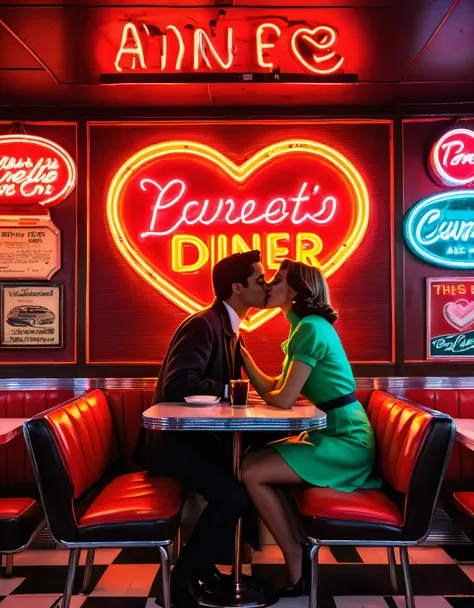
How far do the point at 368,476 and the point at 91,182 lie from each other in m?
2.92

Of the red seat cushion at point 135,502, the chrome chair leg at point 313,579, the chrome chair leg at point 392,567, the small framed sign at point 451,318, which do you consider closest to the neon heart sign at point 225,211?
the small framed sign at point 451,318

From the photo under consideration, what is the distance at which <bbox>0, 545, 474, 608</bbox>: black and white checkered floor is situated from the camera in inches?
130

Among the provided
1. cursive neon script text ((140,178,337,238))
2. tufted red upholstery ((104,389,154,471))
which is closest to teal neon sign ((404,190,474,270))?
cursive neon script text ((140,178,337,238))

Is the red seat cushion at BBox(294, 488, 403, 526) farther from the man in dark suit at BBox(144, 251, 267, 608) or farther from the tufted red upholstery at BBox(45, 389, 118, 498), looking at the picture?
the tufted red upholstery at BBox(45, 389, 118, 498)

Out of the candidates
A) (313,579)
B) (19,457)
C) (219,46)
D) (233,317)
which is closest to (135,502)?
(313,579)

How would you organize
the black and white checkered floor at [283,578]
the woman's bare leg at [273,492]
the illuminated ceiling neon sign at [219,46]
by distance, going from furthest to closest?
1. the illuminated ceiling neon sign at [219,46]
2. the black and white checkered floor at [283,578]
3. the woman's bare leg at [273,492]

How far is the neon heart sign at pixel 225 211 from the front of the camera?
4.57 meters

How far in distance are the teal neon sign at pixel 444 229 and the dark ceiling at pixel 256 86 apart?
30.7 inches

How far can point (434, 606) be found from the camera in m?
3.25

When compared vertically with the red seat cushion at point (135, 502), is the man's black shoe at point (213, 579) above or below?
below

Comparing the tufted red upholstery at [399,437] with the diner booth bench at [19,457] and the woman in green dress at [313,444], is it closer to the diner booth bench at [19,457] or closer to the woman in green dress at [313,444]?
the woman in green dress at [313,444]

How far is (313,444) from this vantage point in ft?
10.7

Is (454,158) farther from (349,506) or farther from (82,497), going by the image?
(82,497)

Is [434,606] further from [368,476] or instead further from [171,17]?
[171,17]
